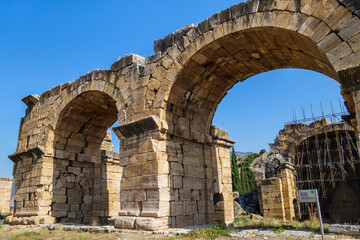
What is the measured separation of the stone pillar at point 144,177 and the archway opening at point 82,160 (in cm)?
274

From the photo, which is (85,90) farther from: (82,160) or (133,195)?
(133,195)

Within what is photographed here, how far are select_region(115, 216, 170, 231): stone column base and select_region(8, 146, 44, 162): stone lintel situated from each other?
15.1 ft

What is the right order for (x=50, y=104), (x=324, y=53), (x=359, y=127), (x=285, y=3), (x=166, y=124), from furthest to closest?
1. (x=50, y=104)
2. (x=166, y=124)
3. (x=285, y=3)
4. (x=324, y=53)
5. (x=359, y=127)

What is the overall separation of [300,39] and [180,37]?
2.79 meters

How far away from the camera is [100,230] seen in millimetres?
6586

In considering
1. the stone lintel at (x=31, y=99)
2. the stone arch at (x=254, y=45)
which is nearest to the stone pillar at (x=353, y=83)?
the stone arch at (x=254, y=45)

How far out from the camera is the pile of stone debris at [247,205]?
14773 millimetres

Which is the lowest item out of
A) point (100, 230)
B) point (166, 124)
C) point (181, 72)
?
point (100, 230)

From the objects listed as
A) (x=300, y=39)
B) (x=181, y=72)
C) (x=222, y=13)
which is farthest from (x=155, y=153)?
(x=300, y=39)

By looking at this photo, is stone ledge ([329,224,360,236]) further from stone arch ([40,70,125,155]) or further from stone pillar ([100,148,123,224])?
stone pillar ([100,148,123,224])

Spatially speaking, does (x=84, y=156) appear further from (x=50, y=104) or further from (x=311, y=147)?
(x=311, y=147)

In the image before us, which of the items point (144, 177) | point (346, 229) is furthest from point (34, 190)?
point (346, 229)

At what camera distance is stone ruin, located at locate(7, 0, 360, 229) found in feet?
17.3

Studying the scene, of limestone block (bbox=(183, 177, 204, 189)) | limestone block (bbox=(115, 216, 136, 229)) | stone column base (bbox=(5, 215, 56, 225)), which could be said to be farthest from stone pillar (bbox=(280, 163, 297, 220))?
stone column base (bbox=(5, 215, 56, 225))
